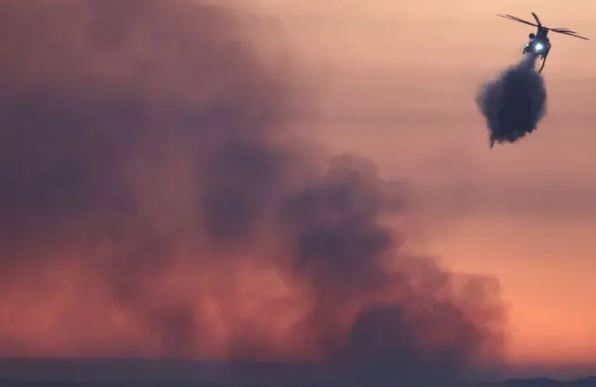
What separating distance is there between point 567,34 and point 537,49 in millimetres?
6854

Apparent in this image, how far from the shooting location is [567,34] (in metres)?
106

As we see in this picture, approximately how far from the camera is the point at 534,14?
111m

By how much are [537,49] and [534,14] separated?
162 inches

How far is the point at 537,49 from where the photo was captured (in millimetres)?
113188

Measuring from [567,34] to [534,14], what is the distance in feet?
17.3
